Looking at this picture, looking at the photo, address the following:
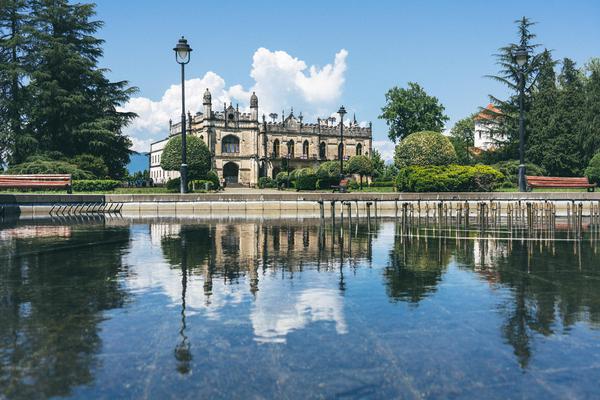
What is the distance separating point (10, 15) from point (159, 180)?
153 feet

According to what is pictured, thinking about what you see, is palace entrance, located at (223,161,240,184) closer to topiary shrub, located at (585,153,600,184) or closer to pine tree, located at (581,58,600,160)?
pine tree, located at (581,58,600,160)

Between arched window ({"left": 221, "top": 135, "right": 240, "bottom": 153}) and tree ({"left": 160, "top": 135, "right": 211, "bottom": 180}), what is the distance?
24.2 metres

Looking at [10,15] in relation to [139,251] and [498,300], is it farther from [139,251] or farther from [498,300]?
[498,300]

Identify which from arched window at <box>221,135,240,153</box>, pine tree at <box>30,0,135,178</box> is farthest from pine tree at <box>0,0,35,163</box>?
arched window at <box>221,135,240,153</box>

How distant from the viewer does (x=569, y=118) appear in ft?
163

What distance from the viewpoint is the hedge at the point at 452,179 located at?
33.3 meters

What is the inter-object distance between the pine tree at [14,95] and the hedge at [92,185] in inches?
363

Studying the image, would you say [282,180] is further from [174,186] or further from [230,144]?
[174,186]

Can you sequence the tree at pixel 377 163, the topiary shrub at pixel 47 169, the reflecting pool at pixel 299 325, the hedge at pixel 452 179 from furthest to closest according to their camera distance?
the tree at pixel 377 163 → the topiary shrub at pixel 47 169 → the hedge at pixel 452 179 → the reflecting pool at pixel 299 325

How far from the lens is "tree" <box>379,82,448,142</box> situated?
68812 millimetres

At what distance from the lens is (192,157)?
46.8 meters

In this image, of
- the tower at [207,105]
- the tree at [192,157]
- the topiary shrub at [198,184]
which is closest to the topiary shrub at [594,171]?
the topiary shrub at [198,184]

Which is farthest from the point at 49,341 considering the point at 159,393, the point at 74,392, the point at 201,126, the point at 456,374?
the point at 201,126

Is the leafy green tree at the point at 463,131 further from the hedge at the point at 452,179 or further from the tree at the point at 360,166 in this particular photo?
the hedge at the point at 452,179
